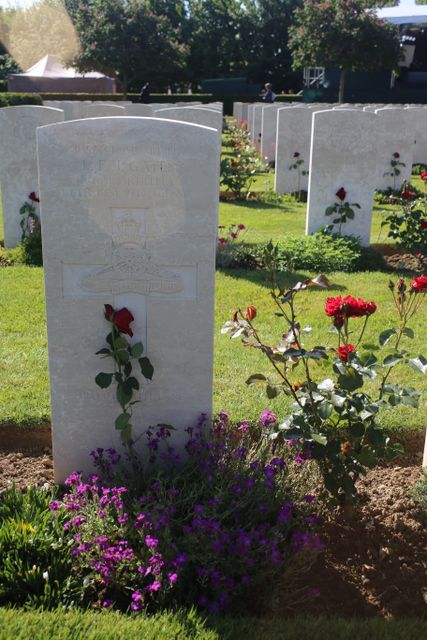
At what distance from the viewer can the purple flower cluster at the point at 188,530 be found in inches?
92.4

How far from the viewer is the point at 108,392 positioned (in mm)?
3018

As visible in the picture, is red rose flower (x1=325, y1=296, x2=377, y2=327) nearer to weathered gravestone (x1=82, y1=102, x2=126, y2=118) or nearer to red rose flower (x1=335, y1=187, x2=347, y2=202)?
red rose flower (x1=335, y1=187, x2=347, y2=202)

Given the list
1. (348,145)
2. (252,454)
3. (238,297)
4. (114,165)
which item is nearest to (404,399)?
(252,454)

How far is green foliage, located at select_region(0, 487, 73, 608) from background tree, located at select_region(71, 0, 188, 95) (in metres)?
30.3

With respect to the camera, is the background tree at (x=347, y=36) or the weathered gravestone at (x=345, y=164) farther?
the background tree at (x=347, y=36)

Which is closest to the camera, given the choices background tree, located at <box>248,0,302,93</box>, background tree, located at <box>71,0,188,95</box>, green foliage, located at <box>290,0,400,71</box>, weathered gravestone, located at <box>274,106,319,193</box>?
weathered gravestone, located at <box>274,106,319,193</box>

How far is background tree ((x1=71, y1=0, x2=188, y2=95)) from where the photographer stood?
30.6 meters

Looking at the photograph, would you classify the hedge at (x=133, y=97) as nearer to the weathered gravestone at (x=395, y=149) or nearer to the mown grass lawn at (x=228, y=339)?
the weathered gravestone at (x=395, y=149)

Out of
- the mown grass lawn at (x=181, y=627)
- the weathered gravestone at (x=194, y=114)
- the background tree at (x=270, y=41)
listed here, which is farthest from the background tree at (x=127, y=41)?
the mown grass lawn at (x=181, y=627)

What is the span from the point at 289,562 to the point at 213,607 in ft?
1.17

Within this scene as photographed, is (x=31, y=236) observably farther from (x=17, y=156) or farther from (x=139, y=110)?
(x=139, y=110)

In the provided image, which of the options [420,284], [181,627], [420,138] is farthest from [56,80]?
[181,627]

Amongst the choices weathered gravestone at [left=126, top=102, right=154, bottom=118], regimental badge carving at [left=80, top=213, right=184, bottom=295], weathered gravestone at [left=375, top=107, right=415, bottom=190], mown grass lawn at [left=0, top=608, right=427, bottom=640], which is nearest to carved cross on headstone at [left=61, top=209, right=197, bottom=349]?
regimental badge carving at [left=80, top=213, right=184, bottom=295]

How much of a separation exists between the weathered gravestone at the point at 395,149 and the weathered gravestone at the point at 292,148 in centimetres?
122
